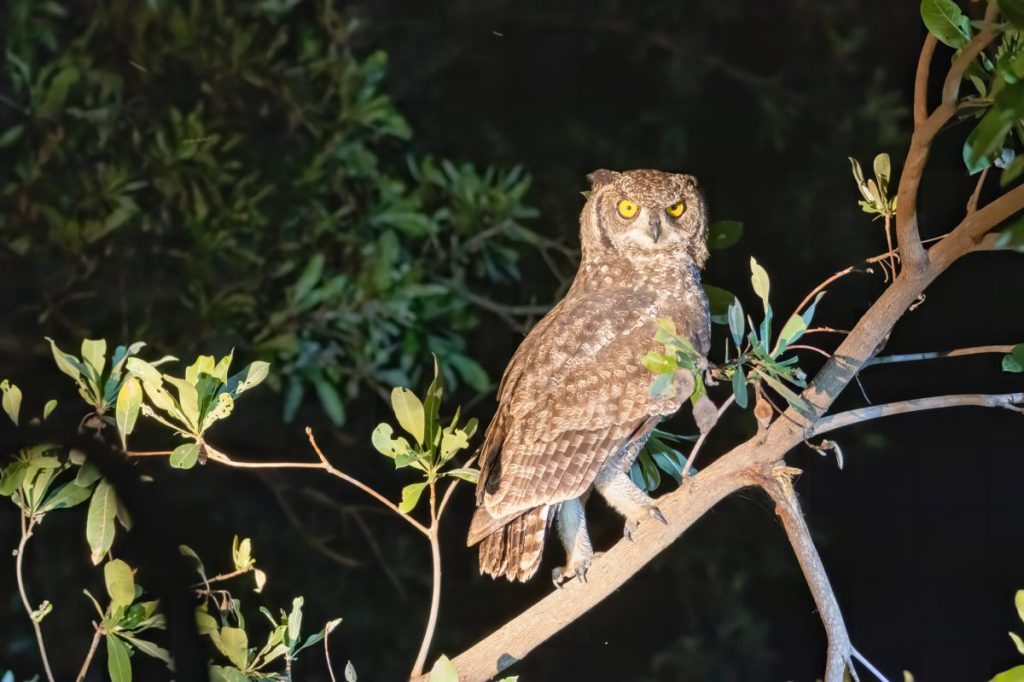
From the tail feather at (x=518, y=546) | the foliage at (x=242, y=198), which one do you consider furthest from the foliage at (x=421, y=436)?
the foliage at (x=242, y=198)

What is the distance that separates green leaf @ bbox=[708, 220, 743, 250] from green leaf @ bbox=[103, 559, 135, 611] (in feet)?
2.33

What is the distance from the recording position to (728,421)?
154 centimetres

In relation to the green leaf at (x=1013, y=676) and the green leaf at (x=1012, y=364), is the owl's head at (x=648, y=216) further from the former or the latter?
the green leaf at (x=1013, y=676)

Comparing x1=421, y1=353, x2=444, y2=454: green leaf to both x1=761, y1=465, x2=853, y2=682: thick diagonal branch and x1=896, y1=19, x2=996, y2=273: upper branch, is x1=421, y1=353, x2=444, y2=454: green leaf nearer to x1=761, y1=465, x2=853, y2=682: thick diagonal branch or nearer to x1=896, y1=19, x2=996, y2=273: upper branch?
x1=761, y1=465, x2=853, y2=682: thick diagonal branch

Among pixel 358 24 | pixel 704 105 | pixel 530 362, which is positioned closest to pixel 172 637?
pixel 530 362

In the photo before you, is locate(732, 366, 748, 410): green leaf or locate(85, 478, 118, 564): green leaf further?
locate(85, 478, 118, 564): green leaf

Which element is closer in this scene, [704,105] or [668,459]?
[668,459]

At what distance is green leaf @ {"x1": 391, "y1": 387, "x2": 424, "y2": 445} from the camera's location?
1007mm

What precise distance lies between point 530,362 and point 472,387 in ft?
1.27

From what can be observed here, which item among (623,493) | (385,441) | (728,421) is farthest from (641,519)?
(728,421)

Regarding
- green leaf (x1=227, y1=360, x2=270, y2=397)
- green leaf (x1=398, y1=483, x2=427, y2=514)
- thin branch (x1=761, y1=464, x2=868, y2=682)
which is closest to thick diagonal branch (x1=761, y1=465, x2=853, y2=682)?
thin branch (x1=761, y1=464, x2=868, y2=682)

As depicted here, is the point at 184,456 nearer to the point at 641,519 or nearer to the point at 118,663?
the point at 118,663

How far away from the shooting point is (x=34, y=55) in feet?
4.61

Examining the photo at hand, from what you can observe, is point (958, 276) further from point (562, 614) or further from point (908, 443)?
point (562, 614)
